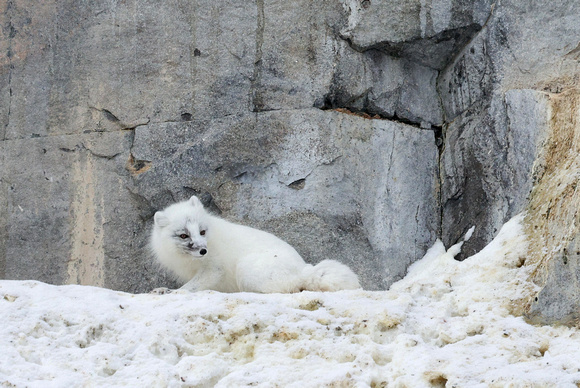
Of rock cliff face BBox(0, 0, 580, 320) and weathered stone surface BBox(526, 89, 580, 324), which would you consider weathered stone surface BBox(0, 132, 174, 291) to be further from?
weathered stone surface BBox(526, 89, 580, 324)

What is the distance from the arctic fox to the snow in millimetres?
836

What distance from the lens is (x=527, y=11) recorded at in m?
5.84

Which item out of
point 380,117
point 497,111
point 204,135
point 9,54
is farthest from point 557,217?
point 9,54

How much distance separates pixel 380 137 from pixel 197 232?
1850 millimetres

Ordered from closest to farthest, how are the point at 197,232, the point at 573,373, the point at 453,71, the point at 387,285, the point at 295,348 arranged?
the point at 573,373 → the point at 295,348 → the point at 197,232 → the point at 387,285 → the point at 453,71

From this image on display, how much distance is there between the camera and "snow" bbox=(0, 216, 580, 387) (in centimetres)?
308

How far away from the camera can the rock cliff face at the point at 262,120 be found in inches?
230

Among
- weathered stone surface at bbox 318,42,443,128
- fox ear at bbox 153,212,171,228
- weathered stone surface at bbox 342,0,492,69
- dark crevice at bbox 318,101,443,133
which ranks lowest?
fox ear at bbox 153,212,171,228

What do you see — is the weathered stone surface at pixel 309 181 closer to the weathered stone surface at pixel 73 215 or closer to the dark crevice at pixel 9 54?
the weathered stone surface at pixel 73 215

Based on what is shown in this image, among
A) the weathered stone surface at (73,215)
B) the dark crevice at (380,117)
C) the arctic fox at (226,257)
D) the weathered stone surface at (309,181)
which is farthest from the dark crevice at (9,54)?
the dark crevice at (380,117)

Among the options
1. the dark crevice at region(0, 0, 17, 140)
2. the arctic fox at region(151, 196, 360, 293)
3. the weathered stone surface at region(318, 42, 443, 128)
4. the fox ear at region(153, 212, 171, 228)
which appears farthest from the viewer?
the dark crevice at region(0, 0, 17, 140)

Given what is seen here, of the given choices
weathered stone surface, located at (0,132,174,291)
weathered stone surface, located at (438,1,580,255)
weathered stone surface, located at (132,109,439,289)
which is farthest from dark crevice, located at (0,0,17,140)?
weathered stone surface, located at (438,1,580,255)

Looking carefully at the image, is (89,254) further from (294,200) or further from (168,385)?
(168,385)

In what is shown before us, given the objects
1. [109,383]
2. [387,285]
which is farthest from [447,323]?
[387,285]
